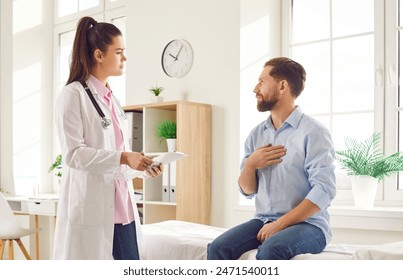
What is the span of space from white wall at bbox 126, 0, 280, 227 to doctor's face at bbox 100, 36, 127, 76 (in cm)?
173

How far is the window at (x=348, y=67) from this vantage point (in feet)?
11.1

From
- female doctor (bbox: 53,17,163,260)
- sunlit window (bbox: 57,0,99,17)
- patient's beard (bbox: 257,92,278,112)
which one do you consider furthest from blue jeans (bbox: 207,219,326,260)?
sunlit window (bbox: 57,0,99,17)

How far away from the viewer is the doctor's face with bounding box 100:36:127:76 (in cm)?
208

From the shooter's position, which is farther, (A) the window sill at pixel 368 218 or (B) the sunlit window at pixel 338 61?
(B) the sunlit window at pixel 338 61

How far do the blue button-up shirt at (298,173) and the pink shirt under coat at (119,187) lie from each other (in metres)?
0.56

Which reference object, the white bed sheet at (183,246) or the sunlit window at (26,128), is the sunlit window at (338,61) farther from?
the sunlit window at (26,128)

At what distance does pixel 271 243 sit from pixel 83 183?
0.72 metres

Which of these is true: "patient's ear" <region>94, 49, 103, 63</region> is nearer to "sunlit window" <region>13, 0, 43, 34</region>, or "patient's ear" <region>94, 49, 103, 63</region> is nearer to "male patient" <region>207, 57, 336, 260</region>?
"male patient" <region>207, 57, 336, 260</region>

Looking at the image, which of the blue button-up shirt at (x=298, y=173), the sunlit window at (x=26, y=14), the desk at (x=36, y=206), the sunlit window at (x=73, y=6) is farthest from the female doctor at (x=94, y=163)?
the sunlit window at (x=26, y=14)

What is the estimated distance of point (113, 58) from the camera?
6.88 feet

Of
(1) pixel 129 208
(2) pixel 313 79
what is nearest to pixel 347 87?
(2) pixel 313 79

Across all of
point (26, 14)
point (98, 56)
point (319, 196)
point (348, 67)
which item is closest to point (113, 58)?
point (98, 56)

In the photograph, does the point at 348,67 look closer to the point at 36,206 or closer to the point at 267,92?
the point at 267,92

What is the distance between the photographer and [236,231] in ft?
7.54
